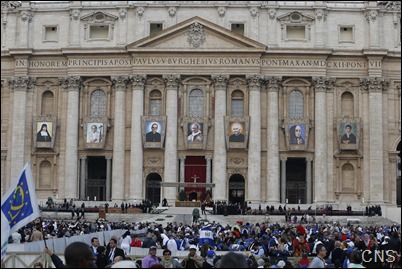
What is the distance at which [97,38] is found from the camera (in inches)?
2918

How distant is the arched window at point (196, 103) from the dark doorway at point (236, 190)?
6935 mm

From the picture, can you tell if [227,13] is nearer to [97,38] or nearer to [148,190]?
[97,38]

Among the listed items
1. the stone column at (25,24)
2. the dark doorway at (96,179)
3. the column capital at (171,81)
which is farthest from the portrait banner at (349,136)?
the stone column at (25,24)

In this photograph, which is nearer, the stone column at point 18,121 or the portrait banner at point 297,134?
the portrait banner at point 297,134

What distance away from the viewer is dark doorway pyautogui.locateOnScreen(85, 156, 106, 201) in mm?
73625

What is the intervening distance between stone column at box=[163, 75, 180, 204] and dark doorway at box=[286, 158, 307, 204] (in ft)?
36.8

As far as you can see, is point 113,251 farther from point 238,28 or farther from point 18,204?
point 238,28

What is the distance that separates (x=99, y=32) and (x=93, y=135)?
1060 cm

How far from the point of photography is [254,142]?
7075 centimetres

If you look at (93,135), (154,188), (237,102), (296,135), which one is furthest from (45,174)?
(296,135)

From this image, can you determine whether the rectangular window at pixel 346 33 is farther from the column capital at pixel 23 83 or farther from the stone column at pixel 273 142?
the column capital at pixel 23 83

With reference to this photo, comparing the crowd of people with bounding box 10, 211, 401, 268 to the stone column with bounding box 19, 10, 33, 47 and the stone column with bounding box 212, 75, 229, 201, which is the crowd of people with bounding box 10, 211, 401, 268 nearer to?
the stone column with bounding box 212, 75, 229, 201

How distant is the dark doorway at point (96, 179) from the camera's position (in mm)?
73625

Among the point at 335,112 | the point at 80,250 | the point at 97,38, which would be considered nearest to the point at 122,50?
the point at 97,38
